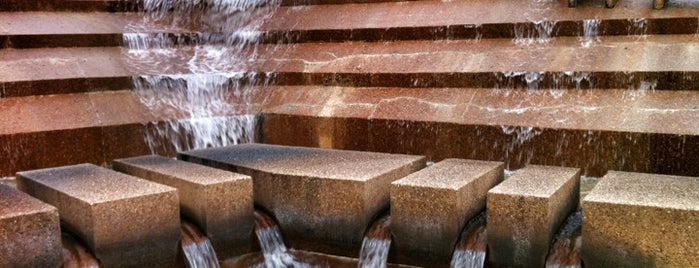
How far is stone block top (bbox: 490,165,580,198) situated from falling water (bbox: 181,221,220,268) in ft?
7.15

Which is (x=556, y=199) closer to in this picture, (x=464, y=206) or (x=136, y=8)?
(x=464, y=206)

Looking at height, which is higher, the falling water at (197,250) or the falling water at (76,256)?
the falling water at (76,256)

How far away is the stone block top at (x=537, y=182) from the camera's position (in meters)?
4.92

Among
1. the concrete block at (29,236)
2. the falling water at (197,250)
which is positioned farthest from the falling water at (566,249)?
the concrete block at (29,236)

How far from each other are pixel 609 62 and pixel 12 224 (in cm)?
553

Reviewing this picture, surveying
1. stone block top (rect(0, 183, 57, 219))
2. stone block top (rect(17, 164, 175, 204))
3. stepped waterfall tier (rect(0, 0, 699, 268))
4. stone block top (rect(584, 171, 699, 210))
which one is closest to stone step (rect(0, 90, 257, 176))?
stepped waterfall tier (rect(0, 0, 699, 268))

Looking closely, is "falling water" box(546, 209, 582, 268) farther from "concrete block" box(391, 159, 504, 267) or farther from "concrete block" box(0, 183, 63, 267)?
"concrete block" box(0, 183, 63, 267)

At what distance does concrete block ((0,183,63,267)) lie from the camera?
4.47m

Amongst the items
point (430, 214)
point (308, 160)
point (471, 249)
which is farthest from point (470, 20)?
point (471, 249)

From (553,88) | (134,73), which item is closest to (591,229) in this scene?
(553,88)

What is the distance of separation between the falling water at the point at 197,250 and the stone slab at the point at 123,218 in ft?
0.34

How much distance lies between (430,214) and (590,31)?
11.8 ft

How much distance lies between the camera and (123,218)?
4.89m

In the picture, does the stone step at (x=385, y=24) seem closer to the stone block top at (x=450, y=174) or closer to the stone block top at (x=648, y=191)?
the stone block top at (x=450, y=174)
